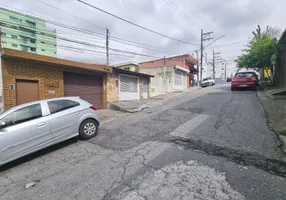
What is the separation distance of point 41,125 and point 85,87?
21.1 ft

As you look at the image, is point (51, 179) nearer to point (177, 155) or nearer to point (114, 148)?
point (114, 148)

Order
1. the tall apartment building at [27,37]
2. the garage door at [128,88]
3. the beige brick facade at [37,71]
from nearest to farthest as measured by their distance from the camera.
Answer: the beige brick facade at [37,71]
the garage door at [128,88]
the tall apartment building at [27,37]

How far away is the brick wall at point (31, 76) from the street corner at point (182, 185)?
744cm

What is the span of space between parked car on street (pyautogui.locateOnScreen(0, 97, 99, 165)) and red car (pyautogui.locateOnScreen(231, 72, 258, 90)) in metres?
14.5

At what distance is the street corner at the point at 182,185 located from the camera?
2678 mm

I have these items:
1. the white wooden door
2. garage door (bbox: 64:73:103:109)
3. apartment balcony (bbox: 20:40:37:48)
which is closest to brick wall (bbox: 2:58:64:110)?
garage door (bbox: 64:73:103:109)

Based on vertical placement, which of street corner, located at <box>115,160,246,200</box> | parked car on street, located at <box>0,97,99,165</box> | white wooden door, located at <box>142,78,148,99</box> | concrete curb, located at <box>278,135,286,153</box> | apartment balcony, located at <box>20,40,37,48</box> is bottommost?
street corner, located at <box>115,160,246,200</box>

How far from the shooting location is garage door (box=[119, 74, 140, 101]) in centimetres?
1381

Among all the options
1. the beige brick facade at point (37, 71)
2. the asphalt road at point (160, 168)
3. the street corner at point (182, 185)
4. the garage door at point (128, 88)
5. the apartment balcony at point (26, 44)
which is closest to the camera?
the street corner at point (182, 185)

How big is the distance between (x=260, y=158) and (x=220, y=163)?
0.92 m

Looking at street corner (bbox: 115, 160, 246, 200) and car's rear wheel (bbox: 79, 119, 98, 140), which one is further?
car's rear wheel (bbox: 79, 119, 98, 140)

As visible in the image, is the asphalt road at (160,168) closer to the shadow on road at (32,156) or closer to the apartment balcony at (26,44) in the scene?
the shadow on road at (32,156)

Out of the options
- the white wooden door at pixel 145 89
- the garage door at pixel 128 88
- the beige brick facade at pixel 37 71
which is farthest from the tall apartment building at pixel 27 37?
the beige brick facade at pixel 37 71

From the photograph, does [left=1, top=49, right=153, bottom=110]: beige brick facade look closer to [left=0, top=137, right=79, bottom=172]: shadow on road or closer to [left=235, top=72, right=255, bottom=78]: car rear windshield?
[left=0, top=137, right=79, bottom=172]: shadow on road
